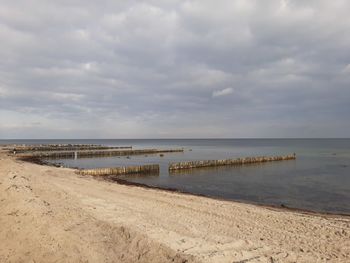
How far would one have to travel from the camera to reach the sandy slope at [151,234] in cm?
779

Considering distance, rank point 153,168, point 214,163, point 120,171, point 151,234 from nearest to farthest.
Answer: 1. point 151,234
2. point 120,171
3. point 153,168
4. point 214,163

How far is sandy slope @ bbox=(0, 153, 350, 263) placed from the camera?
7.79 m

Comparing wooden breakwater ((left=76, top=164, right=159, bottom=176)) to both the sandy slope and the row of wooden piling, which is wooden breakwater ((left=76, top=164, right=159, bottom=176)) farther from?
the sandy slope

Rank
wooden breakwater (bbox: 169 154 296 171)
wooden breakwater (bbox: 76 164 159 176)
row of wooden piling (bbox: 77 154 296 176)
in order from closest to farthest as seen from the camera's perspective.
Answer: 1. wooden breakwater (bbox: 76 164 159 176)
2. row of wooden piling (bbox: 77 154 296 176)
3. wooden breakwater (bbox: 169 154 296 171)

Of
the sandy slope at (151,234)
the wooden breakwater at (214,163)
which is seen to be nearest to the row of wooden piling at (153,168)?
the wooden breakwater at (214,163)

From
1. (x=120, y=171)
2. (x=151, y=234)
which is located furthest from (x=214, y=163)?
(x=151, y=234)

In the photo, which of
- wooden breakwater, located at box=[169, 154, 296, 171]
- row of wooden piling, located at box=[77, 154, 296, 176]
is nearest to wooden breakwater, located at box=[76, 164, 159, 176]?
row of wooden piling, located at box=[77, 154, 296, 176]

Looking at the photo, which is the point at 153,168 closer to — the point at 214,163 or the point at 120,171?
the point at 120,171

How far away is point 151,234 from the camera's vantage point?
8.94 metres

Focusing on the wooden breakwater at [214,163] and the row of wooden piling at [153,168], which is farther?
the wooden breakwater at [214,163]

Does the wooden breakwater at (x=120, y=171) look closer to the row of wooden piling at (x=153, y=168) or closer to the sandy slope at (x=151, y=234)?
the row of wooden piling at (x=153, y=168)

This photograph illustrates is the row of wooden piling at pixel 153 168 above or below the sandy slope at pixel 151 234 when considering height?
below

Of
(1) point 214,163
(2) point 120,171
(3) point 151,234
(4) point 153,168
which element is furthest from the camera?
(1) point 214,163

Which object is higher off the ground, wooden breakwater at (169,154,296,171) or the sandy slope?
the sandy slope
